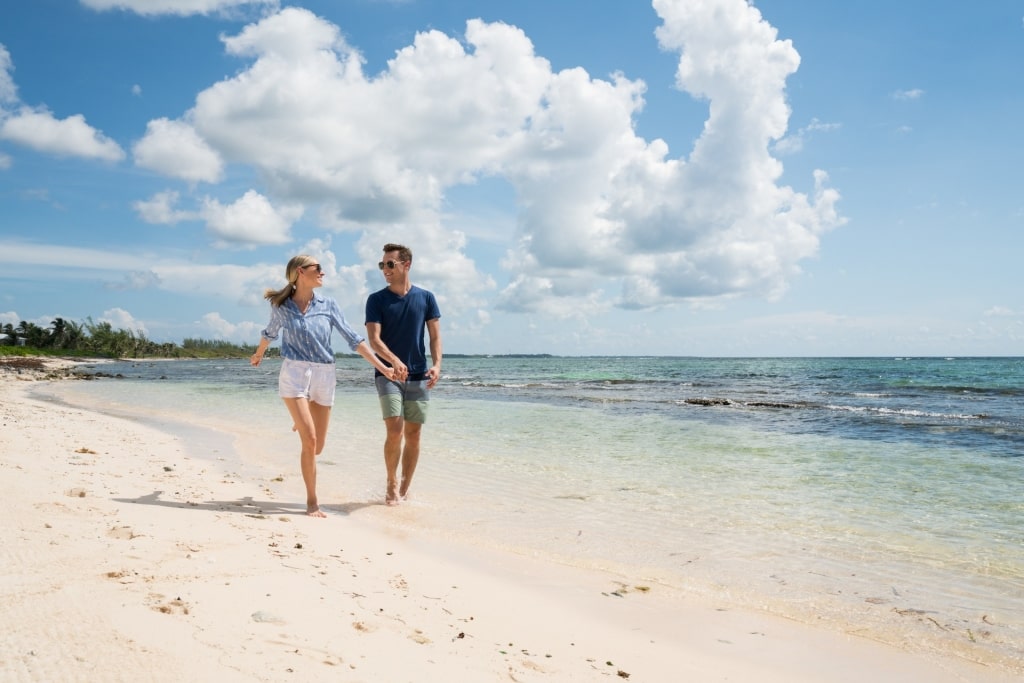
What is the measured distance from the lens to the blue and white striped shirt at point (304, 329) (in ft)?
17.5

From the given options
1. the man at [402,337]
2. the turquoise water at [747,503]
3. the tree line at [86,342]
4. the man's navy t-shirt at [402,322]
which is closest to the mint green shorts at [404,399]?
the man at [402,337]

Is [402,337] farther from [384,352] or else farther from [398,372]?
[398,372]

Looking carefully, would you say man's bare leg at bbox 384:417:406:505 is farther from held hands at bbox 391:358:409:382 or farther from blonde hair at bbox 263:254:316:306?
blonde hair at bbox 263:254:316:306

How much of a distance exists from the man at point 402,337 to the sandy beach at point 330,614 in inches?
51.3

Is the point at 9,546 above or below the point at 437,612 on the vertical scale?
above

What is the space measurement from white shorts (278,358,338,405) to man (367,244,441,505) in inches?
25.0

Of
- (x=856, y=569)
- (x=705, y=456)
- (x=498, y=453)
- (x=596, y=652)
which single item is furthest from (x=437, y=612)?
(x=705, y=456)

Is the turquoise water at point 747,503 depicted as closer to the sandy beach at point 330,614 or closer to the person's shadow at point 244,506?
the person's shadow at point 244,506

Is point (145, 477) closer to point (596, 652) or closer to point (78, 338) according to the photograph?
point (596, 652)

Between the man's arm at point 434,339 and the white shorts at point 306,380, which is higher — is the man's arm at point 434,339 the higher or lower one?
the higher one

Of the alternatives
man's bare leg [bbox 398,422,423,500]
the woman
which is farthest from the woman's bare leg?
man's bare leg [bbox 398,422,423,500]

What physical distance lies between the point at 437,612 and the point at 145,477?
468 centimetres

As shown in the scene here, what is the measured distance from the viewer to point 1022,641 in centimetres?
362

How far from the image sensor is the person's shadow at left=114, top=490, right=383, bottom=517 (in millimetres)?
5191
